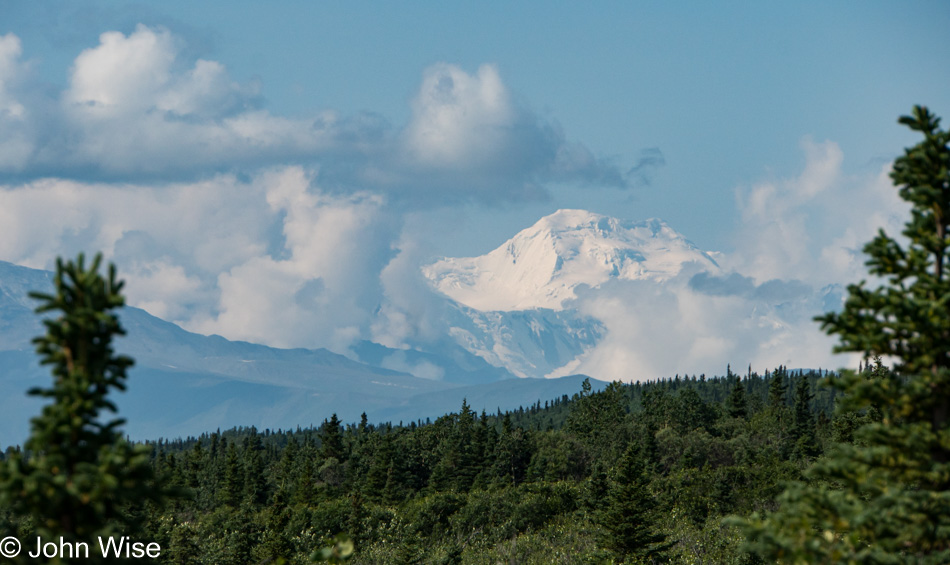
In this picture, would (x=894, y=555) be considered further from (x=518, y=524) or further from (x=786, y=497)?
(x=518, y=524)

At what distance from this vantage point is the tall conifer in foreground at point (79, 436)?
1074 cm

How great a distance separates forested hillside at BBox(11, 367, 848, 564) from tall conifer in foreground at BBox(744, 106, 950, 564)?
33.7 metres

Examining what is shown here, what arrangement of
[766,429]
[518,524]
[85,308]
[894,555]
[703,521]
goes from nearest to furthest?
[85,308] < [894,555] < [703,521] < [518,524] < [766,429]

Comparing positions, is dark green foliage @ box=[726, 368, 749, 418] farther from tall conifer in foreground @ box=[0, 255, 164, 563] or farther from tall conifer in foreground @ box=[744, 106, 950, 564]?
tall conifer in foreground @ box=[0, 255, 164, 563]

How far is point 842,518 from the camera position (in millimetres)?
13055

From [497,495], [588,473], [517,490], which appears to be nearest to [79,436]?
[497,495]

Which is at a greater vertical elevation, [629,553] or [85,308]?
[85,308]

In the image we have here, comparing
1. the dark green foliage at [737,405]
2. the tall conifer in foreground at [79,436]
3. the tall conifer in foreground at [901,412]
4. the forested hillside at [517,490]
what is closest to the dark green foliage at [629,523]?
the forested hillside at [517,490]

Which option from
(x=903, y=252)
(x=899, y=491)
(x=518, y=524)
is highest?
(x=903, y=252)

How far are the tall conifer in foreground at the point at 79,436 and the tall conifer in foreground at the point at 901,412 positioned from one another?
8.95m

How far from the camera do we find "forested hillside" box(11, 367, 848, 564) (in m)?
60.5

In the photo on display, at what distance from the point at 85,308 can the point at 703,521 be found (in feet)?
262

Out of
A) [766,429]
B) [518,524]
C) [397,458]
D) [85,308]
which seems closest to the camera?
[85,308]

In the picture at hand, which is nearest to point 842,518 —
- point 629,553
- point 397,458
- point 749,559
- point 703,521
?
point 749,559
